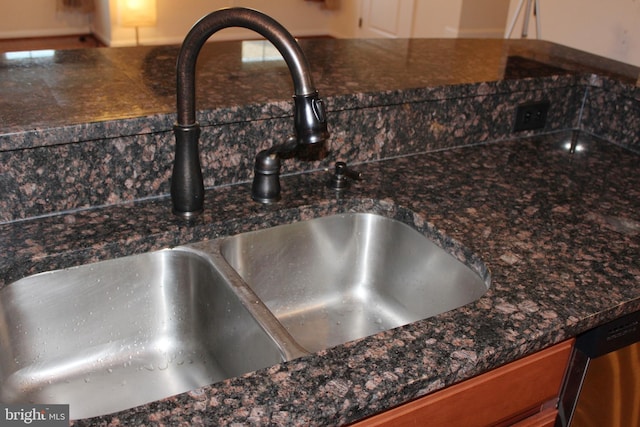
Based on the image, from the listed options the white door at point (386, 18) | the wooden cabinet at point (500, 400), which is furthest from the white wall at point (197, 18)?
the wooden cabinet at point (500, 400)

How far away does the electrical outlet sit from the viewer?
162 cm

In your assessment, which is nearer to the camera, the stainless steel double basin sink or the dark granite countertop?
the dark granite countertop

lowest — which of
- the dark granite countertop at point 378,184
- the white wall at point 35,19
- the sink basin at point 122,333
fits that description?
the white wall at point 35,19

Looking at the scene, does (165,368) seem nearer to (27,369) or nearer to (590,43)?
(27,369)

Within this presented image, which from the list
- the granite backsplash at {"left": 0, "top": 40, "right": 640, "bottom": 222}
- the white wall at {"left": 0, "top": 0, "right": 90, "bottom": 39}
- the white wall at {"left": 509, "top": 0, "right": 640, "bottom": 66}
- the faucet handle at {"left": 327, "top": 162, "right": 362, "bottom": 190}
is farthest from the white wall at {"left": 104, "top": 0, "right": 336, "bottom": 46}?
the faucet handle at {"left": 327, "top": 162, "right": 362, "bottom": 190}

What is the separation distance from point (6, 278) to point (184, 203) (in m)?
0.32

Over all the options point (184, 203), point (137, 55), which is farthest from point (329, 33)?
point (184, 203)

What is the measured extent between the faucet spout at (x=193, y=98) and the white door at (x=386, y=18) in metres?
4.93

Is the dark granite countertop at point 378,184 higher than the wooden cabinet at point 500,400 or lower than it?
higher

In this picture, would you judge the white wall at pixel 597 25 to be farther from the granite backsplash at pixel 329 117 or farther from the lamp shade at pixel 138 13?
the lamp shade at pixel 138 13

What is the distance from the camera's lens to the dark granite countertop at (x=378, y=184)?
0.81m

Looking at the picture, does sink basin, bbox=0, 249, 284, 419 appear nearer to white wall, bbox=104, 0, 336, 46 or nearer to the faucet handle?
the faucet handle

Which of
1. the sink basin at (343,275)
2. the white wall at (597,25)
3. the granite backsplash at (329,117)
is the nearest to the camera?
the granite backsplash at (329,117)

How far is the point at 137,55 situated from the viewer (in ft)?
4.98
